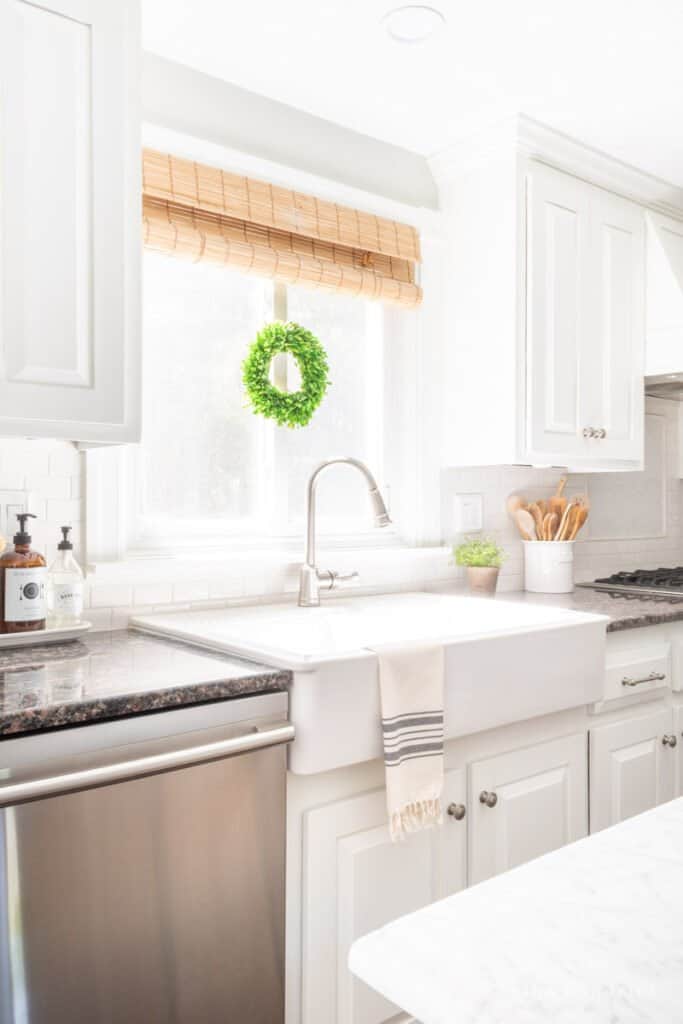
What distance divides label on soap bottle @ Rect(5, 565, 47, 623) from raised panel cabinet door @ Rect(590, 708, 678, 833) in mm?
1395

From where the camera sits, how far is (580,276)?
2662 mm

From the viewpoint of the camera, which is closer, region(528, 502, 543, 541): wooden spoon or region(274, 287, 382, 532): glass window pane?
region(274, 287, 382, 532): glass window pane

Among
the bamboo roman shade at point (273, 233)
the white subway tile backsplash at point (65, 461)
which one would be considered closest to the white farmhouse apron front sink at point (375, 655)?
the white subway tile backsplash at point (65, 461)

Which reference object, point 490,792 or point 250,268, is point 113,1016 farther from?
point 250,268

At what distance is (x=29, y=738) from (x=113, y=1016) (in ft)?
1.45

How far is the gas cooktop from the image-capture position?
269 cm

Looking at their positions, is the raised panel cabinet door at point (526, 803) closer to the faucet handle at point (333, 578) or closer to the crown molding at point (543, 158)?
the faucet handle at point (333, 578)

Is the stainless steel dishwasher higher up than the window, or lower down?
lower down

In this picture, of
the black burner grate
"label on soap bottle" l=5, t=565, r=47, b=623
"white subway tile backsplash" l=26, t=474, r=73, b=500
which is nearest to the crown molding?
the black burner grate

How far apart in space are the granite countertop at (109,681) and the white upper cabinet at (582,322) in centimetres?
139

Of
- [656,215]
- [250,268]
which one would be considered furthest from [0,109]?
[656,215]

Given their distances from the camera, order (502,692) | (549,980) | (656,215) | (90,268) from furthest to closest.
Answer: (656,215) < (502,692) < (90,268) < (549,980)

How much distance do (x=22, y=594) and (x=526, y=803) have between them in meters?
1.22

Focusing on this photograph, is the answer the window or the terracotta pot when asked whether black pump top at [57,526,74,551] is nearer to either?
the window
